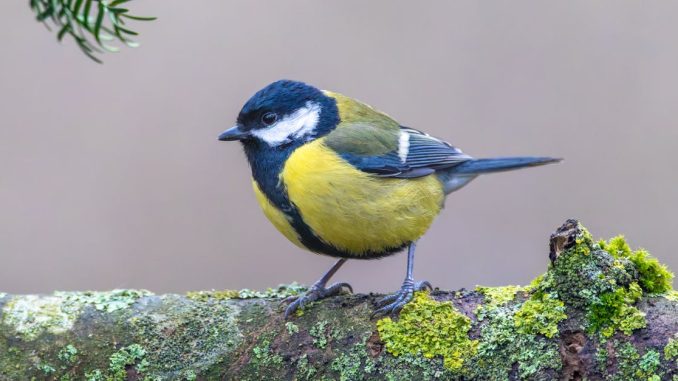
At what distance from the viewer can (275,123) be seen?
3.22 metres

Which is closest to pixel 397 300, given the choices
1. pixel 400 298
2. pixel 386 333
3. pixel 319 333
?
pixel 400 298

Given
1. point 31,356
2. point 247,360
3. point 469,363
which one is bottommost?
point 31,356

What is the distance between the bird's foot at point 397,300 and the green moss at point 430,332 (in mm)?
34

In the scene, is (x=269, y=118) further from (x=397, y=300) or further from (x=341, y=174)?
(x=397, y=300)

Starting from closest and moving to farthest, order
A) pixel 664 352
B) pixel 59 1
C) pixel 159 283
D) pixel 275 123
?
pixel 59 1
pixel 664 352
pixel 275 123
pixel 159 283

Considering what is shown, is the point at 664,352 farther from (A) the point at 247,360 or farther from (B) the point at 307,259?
(B) the point at 307,259

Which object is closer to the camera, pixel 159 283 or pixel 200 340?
pixel 200 340

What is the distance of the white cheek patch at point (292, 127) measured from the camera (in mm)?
3199

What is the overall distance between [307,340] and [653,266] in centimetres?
110

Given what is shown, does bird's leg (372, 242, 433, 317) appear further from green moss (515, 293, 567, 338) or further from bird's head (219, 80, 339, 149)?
bird's head (219, 80, 339, 149)

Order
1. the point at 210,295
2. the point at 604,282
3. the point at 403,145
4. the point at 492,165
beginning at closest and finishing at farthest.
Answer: the point at 604,282, the point at 210,295, the point at 403,145, the point at 492,165

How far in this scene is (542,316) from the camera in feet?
7.78

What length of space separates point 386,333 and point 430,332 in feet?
0.46

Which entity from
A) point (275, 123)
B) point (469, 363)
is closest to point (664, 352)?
point (469, 363)
